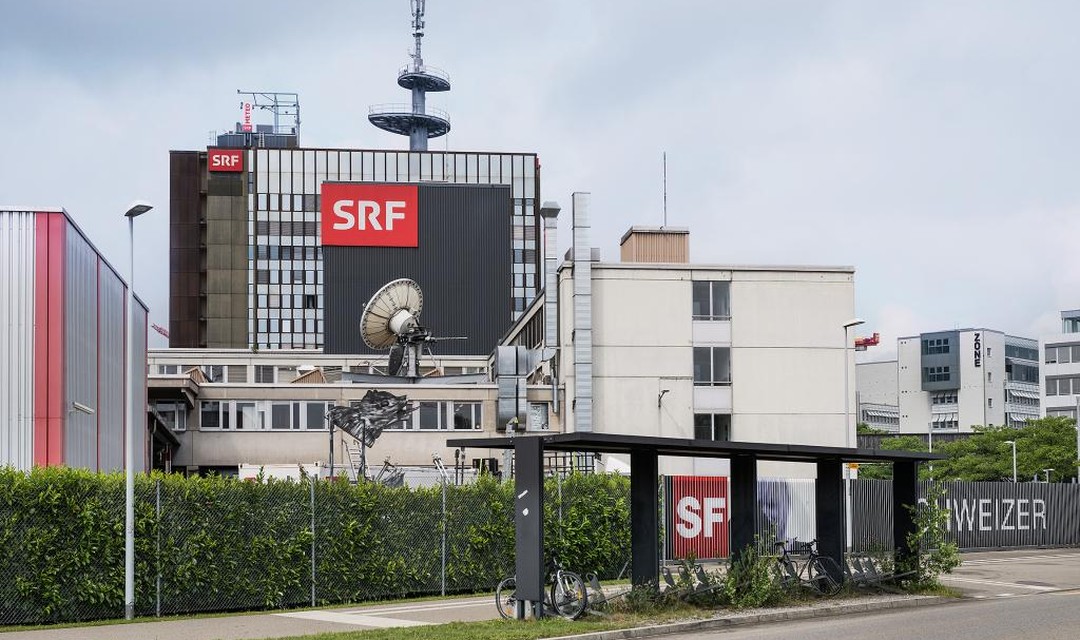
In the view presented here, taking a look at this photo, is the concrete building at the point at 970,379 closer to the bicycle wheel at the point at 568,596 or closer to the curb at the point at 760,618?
the curb at the point at 760,618

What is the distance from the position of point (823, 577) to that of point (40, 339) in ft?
55.1

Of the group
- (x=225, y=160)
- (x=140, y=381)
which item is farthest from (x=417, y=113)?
(x=140, y=381)

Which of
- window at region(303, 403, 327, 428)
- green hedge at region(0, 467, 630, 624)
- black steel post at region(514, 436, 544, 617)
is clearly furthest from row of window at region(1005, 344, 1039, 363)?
black steel post at region(514, 436, 544, 617)

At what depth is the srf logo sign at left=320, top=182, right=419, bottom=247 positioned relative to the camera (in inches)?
4889

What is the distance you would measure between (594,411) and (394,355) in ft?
75.4

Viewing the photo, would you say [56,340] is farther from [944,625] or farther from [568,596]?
[944,625]

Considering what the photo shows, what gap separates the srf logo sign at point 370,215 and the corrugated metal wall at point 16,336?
95313 millimetres

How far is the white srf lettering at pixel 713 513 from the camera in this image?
124 ft

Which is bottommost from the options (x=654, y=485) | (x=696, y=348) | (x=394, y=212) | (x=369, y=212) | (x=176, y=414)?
(x=654, y=485)

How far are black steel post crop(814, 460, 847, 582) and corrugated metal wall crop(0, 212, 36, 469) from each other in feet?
53.0

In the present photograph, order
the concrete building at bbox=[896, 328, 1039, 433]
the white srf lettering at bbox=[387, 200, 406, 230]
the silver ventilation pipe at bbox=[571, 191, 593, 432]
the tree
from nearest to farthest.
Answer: the silver ventilation pipe at bbox=[571, 191, 593, 432], the tree, the white srf lettering at bbox=[387, 200, 406, 230], the concrete building at bbox=[896, 328, 1039, 433]

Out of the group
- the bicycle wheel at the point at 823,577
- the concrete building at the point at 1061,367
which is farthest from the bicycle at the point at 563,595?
the concrete building at the point at 1061,367

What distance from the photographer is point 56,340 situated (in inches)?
1146

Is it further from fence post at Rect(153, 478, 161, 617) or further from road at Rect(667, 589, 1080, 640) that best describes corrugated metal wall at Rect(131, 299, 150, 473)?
road at Rect(667, 589, 1080, 640)
